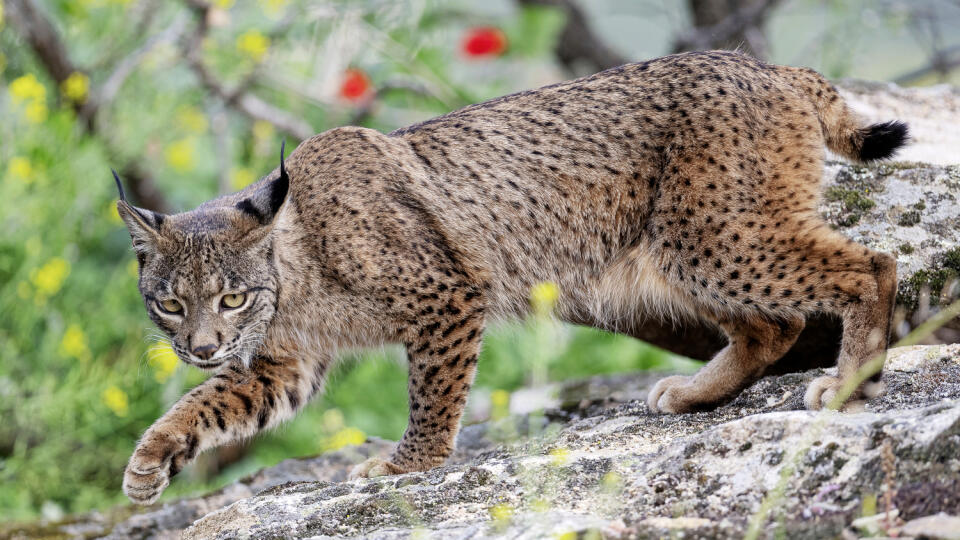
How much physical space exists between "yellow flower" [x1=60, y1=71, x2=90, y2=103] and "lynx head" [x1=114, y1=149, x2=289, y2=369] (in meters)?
3.47

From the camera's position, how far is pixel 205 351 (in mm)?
4297

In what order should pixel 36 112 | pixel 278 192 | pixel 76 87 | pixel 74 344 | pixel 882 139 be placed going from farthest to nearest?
pixel 76 87
pixel 36 112
pixel 74 344
pixel 882 139
pixel 278 192

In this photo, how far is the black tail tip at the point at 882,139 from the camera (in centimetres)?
452

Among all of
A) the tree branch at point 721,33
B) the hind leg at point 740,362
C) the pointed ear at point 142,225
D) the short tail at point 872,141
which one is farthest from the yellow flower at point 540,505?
the tree branch at point 721,33

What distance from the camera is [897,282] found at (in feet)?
14.0

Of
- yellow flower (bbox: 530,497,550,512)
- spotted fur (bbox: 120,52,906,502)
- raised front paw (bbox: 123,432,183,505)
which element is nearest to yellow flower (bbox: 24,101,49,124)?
spotted fur (bbox: 120,52,906,502)

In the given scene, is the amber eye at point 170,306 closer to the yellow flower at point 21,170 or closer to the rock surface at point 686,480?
the rock surface at point 686,480

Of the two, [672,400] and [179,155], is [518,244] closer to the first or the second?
[672,400]

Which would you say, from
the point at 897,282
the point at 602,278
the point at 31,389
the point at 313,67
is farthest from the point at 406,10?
the point at 897,282

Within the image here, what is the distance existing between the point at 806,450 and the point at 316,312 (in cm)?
246

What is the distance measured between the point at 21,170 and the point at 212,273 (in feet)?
10.3

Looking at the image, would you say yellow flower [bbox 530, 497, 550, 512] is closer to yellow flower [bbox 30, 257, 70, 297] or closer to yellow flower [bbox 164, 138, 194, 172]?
yellow flower [bbox 30, 257, 70, 297]

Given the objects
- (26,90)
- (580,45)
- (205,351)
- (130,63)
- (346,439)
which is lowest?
(346,439)

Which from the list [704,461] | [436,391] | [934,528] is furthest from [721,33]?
[934,528]
